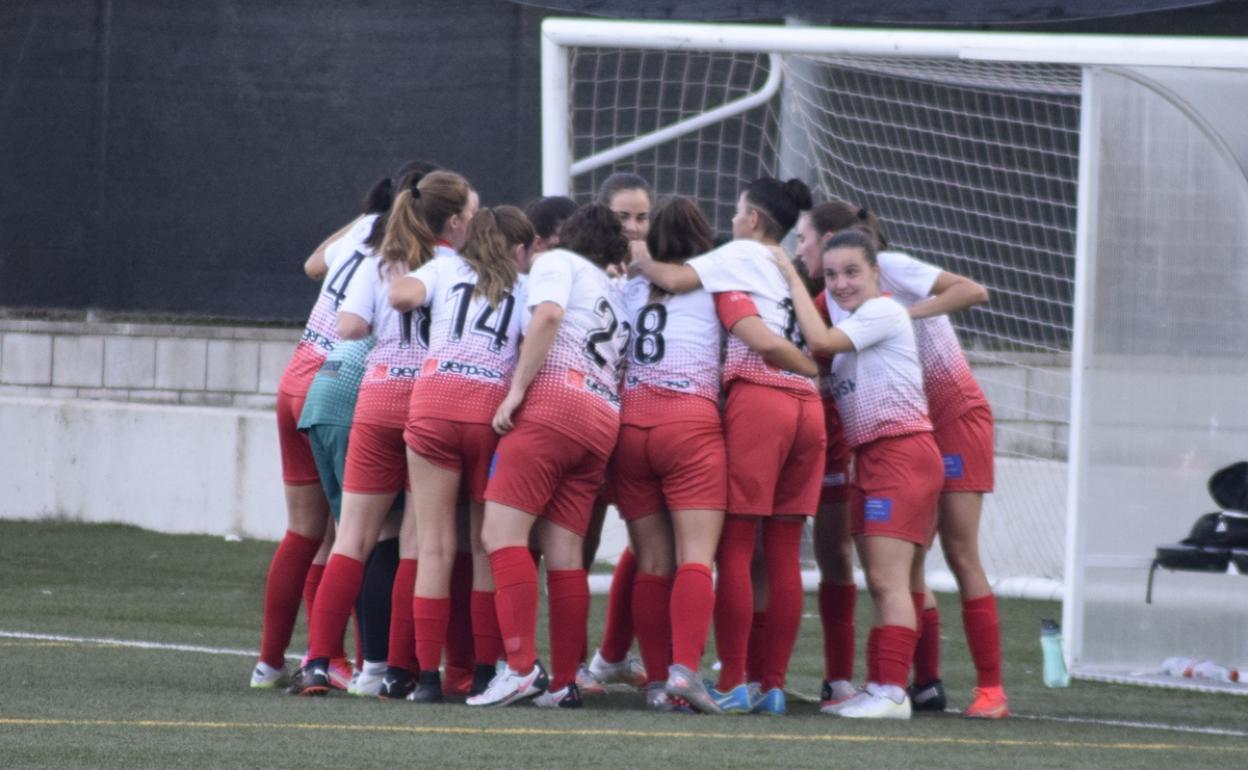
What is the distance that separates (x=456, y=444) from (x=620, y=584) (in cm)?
107

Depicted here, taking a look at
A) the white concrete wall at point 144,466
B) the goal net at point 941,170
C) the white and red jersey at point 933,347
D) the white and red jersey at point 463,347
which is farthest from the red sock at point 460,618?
the white concrete wall at point 144,466

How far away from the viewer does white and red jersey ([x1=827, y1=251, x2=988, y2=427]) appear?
604cm

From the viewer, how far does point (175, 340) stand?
11.9m

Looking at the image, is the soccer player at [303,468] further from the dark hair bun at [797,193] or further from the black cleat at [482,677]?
the dark hair bun at [797,193]

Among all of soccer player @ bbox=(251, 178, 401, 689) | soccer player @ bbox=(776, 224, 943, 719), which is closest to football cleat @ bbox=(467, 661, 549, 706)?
soccer player @ bbox=(251, 178, 401, 689)

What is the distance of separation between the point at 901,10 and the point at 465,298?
483 cm

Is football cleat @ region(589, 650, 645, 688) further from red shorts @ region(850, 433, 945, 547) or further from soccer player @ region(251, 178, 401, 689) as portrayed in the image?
red shorts @ region(850, 433, 945, 547)

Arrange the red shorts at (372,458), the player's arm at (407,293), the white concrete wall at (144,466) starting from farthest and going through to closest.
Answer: the white concrete wall at (144,466)
the red shorts at (372,458)
the player's arm at (407,293)

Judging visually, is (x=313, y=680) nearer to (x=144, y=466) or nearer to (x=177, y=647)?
(x=177, y=647)

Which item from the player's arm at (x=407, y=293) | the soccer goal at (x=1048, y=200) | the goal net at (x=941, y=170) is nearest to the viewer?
the player's arm at (x=407, y=293)

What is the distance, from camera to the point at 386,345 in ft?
19.2

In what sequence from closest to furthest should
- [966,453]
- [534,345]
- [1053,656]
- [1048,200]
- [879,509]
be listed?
[534,345]
[879,509]
[966,453]
[1053,656]
[1048,200]

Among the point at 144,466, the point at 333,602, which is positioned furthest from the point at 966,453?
the point at 144,466

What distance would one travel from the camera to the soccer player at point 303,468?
600cm
